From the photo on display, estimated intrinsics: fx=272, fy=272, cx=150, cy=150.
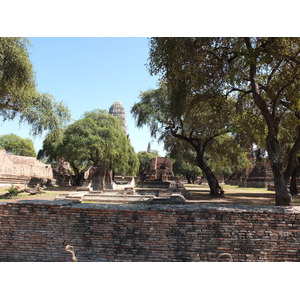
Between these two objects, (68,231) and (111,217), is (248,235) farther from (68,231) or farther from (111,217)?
(68,231)

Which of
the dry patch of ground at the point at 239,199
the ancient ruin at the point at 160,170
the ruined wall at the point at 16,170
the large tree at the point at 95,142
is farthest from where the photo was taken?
the ancient ruin at the point at 160,170

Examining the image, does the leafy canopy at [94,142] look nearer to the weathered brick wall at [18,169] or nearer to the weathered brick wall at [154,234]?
the weathered brick wall at [18,169]

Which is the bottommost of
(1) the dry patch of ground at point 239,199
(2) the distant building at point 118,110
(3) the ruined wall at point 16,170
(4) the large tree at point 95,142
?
(1) the dry patch of ground at point 239,199

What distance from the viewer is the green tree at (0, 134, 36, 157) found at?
60.3m

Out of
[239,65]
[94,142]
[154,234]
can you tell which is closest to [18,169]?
[94,142]

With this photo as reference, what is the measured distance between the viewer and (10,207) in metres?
5.81

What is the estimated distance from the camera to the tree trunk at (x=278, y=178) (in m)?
8.16

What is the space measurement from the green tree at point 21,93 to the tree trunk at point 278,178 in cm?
922

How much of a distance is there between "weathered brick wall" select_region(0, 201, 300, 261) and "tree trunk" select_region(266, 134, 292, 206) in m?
2.61

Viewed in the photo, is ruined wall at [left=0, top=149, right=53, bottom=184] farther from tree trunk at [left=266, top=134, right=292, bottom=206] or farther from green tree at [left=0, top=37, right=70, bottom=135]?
tree trunk at [left=266, top=134, right=292, bottom=206]

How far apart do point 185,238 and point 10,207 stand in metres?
3.74

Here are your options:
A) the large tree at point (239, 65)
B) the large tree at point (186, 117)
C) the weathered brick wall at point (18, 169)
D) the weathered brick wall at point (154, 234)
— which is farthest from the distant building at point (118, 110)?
the weathered brick wall at point (154, 234)

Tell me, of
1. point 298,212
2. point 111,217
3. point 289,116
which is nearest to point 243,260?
point 298,212

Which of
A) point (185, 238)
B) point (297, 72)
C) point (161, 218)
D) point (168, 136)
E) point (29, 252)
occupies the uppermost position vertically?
point (297, 72)
